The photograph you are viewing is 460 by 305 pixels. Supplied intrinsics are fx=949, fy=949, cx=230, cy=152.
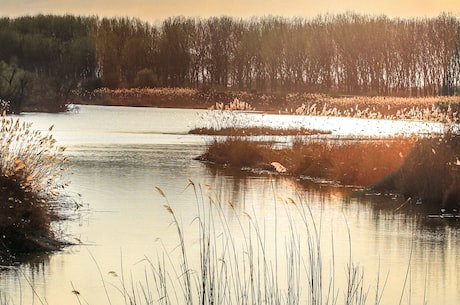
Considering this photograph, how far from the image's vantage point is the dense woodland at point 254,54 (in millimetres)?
66688

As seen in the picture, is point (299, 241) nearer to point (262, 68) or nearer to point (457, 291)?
point (457, 291)

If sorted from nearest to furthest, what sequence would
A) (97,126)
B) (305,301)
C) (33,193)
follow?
(305,301) < (33,193) < (97,126)

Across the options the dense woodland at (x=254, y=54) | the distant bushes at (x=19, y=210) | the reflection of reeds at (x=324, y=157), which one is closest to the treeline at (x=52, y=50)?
the dense woodland at (x=254, y=54)

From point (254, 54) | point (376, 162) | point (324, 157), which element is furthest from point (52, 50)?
point (376, 162)

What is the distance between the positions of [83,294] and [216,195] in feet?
23.6

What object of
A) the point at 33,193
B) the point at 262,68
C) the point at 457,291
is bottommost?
the point at 457,291

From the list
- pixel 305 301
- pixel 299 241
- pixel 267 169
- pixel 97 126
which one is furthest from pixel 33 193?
pixel 97 126

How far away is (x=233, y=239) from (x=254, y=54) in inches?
2402

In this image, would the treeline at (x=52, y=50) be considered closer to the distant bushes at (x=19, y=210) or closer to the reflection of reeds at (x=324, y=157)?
the reflection of reeds at (x=324, y=157)

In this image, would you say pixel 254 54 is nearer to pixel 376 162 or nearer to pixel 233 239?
pixel 376 162

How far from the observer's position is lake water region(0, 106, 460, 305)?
8875 mm

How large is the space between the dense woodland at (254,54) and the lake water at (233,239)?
47.5 meters

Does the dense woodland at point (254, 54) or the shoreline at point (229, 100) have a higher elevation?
the dense woodland at point (254, 54)

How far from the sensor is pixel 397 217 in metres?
14.1
